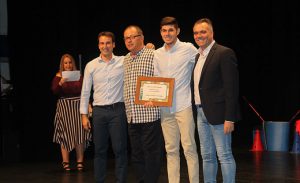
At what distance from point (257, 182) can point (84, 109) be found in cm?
178

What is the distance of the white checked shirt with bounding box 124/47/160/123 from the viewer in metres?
4.76

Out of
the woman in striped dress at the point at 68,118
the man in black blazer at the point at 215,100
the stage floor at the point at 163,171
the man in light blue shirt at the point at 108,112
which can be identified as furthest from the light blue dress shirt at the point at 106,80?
A: the woman in striped dress at the point at 68,118

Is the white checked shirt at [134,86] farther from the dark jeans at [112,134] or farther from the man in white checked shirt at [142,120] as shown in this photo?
the dark jeans at [112,134]

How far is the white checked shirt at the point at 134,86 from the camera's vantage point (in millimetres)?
4758

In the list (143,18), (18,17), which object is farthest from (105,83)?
(143,18)

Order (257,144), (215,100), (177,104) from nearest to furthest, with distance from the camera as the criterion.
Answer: (215,100)
(177,104)
(257,144)

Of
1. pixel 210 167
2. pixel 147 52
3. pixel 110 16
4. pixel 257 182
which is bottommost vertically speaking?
pixel 257 182

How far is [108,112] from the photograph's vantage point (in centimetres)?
500

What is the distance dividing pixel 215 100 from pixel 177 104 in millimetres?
→ 395

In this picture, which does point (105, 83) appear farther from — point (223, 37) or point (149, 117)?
point (223, 37)

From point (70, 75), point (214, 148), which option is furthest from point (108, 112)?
point (70, 75)

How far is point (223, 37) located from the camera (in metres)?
9.97

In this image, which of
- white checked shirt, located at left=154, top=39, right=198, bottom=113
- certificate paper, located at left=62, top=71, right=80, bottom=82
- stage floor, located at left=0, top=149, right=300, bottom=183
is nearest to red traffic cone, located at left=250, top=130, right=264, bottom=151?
stage floor, located at left=0, top=149, right=300, bottom=183

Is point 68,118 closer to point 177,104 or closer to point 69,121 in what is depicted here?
point 69,121
